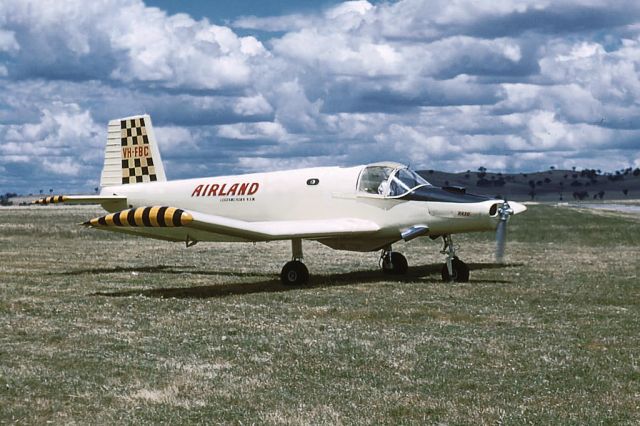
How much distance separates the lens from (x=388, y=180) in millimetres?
20656

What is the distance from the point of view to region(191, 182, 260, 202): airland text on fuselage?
71.4 ft

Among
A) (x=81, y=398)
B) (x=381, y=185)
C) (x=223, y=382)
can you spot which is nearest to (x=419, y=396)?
(x=223, y=382)

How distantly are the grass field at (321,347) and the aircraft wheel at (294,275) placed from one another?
565 millimetres

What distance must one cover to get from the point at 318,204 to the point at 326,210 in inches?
10.3

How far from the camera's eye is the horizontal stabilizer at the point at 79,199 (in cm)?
2198

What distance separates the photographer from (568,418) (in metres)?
8.45

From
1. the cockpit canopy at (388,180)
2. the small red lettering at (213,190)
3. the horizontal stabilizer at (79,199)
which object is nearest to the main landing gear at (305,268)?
the cockpit canopy at (388,180)

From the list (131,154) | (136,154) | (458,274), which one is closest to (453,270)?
(458,274)

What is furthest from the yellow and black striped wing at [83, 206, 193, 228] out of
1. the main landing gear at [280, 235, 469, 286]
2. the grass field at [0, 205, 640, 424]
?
the main landing gear at [280, 235, 469, 286]

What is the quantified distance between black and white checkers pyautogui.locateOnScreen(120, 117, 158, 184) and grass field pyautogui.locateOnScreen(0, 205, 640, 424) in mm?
2950

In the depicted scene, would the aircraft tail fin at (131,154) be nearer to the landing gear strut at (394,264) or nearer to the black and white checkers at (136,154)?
the black and white checkers at (136,154)

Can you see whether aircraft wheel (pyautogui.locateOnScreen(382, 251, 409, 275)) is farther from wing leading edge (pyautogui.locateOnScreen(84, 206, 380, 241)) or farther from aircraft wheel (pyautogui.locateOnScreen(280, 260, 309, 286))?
aircraft wheel (pyautogui.locateOnScreen(280, 260, 309, 286))

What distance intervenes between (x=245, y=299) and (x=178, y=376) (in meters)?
7.40

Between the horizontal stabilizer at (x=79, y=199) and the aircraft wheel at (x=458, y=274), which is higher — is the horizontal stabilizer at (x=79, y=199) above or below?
above
